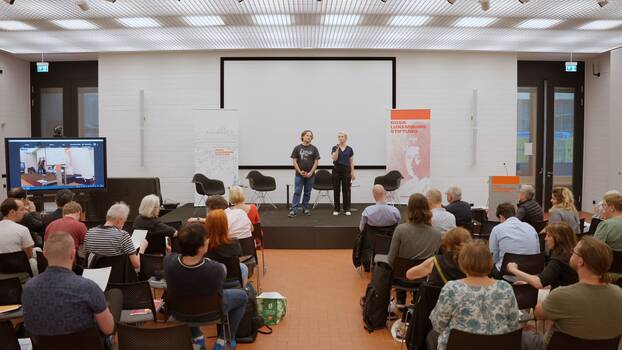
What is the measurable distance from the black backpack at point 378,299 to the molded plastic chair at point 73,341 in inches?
96.2

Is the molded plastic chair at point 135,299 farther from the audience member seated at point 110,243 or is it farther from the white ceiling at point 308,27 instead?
the white ceiling at point 308,27

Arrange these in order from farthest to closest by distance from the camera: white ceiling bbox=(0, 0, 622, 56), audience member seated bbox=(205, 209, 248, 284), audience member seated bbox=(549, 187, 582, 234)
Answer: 1. white ceiling bbox=(0, 0, 622, 56)
2. audience member seated bbox=(549, 187, 582, 234)
3. audience member seated bbox=(205, 209, 248, 284)

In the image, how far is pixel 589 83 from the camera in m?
11.8

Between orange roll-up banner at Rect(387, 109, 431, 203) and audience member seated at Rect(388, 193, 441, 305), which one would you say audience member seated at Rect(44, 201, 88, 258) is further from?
orange roll-up banner at Rect(387, 109, 431, 203)

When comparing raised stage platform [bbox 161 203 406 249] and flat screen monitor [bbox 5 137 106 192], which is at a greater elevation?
flat screen monitor [bbox 5 137 106 192]

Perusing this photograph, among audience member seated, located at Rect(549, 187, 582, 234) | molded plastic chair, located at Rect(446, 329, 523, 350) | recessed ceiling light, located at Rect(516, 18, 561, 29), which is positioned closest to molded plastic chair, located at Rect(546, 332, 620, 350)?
molded plastic chair, located at Rect(446, 329, 523, 350)

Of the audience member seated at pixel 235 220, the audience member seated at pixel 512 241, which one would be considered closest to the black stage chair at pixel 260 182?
the audience member seated at pixel 235 220

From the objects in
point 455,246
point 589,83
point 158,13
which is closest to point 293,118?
point 158,13

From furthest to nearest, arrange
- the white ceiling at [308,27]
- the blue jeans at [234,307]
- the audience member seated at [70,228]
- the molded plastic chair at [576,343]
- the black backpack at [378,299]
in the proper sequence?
the white ceiling at [308,27]
the audience member seated at [70,228]
the black backpack at [378,299]
the blue jeans at [234,307]
the molded plastic chair at [576,343]

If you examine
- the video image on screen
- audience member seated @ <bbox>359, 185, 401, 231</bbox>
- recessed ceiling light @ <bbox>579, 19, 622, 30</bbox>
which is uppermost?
recessed ceiling light @ <bbox>579, 19, 622, 30</bbox>

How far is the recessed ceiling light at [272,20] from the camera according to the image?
27.1 ft

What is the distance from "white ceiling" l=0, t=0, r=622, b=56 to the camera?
768 centimetres

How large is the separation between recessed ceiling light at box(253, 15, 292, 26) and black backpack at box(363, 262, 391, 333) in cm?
517

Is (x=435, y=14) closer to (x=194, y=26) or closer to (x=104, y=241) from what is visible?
(x=194, y=26)
